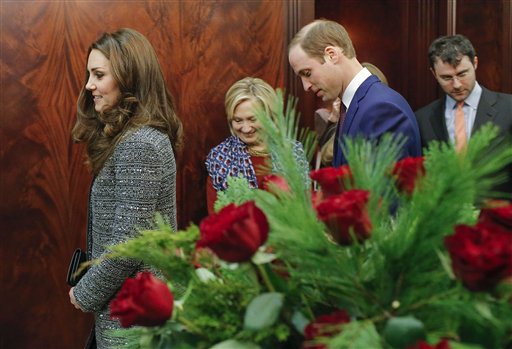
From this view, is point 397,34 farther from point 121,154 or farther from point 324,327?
point 324,327

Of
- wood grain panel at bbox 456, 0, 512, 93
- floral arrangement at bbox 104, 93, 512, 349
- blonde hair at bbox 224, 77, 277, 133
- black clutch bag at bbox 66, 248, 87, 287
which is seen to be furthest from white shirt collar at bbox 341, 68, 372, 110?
wood grain panel at bbox 456, 0, 512, 93

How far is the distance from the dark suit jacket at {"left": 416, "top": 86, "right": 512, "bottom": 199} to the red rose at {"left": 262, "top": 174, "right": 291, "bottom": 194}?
296cm

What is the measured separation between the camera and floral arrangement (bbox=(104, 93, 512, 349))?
2.56 ft

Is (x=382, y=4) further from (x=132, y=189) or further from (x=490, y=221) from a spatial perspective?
(x=490, y=221)

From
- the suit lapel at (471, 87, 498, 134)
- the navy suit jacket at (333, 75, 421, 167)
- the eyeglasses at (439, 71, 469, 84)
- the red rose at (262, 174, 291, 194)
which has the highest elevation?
the red rose at (262, 174, 291, 194)

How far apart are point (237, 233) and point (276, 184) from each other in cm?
12

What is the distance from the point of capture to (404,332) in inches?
30.6

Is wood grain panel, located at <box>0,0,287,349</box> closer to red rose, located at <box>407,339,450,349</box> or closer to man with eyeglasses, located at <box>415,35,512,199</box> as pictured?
man with eyeglasses, located at <box>415,35,512,199</box>

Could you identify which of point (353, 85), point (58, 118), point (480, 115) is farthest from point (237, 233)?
point (480, 115)

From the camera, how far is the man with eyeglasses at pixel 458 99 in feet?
12.7

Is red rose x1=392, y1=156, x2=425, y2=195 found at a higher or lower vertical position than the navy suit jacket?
higher

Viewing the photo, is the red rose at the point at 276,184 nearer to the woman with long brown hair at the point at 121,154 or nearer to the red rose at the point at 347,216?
the red rose at the point at 347,216

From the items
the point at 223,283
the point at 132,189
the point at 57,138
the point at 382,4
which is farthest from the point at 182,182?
the point at 223,283

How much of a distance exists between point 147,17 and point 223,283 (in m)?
3.01
